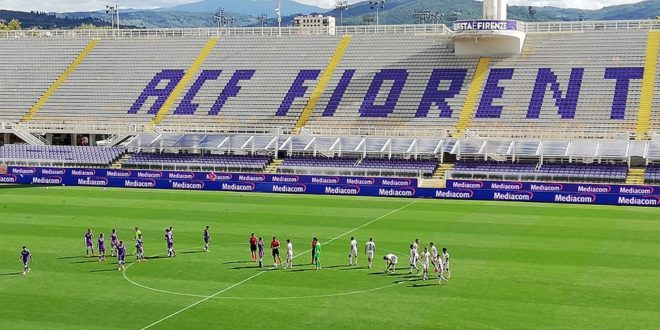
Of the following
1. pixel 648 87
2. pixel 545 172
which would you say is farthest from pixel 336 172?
pixel 648 87

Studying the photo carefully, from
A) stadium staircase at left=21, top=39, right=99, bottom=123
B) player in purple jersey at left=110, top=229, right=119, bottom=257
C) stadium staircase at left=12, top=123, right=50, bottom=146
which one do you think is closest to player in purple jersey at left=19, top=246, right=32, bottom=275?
player in purple jersey at left=110, top=229, right=119, bottom=257

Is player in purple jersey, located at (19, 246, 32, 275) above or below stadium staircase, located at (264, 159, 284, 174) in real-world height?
below

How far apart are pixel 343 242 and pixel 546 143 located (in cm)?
2606

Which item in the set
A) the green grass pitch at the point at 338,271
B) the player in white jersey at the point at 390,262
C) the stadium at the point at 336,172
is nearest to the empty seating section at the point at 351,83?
the stadium at the point at 336,172

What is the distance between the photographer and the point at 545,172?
59.9 meters

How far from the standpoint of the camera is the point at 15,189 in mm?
62000

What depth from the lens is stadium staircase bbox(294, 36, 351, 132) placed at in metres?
74.4

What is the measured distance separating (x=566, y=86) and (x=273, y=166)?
→ 22.3m

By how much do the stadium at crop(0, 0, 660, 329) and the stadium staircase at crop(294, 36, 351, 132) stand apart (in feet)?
1.02

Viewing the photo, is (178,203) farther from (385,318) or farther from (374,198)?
(385,318)

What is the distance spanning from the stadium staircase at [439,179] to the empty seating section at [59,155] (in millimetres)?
23915

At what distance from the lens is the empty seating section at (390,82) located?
72250mm

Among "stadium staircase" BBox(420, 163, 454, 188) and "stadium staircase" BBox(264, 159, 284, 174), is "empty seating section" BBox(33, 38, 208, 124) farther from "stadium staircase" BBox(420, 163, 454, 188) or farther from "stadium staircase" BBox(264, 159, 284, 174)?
"stadium staircase" BBox(420, 163, 454, 188)

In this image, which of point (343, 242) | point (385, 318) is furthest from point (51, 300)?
point (343, 242)
